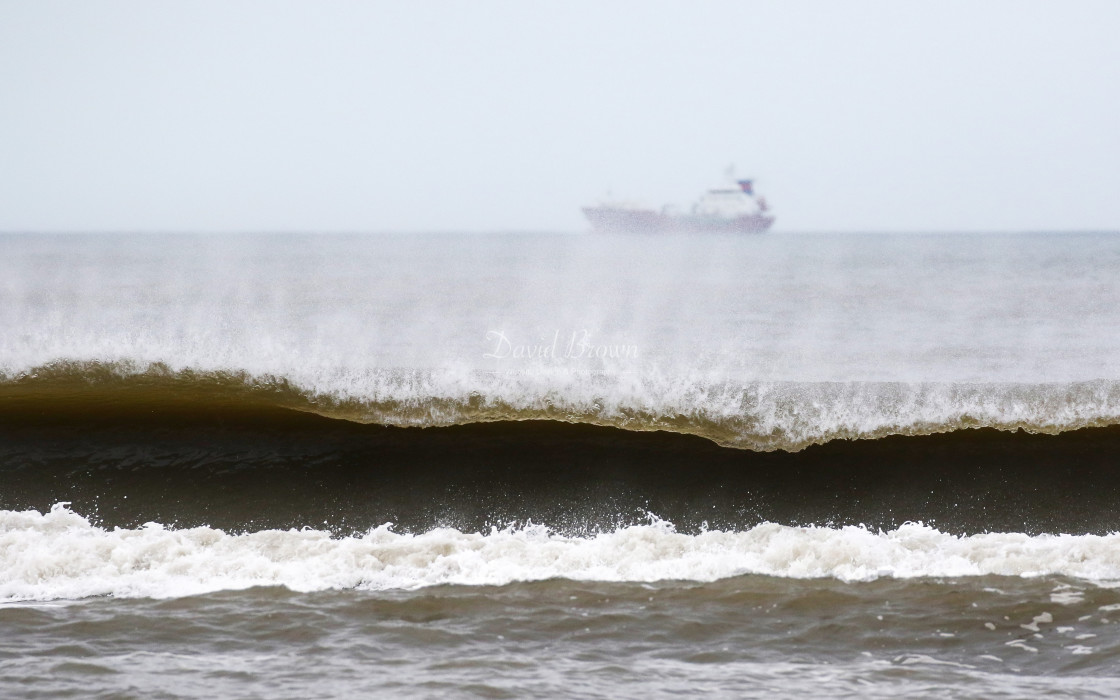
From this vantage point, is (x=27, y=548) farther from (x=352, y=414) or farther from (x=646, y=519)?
(x=646, y=519)

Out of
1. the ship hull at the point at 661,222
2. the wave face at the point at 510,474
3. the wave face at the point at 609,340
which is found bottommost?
the wave face at the point at 510,474

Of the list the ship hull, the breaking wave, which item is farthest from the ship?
the breaking wave

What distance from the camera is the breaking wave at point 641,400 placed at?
9125 mm

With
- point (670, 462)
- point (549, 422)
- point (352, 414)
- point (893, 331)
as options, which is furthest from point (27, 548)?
point (893, 331)

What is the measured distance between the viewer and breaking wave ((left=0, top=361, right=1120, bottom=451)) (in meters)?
9.12

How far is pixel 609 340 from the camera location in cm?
2231

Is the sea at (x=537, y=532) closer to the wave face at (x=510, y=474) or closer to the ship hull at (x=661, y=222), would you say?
the wave face at (x=510, y=474)

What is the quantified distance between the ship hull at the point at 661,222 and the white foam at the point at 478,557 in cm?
9502

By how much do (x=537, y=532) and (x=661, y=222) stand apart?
97936 mm

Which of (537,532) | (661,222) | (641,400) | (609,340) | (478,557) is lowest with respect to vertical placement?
(478,557)

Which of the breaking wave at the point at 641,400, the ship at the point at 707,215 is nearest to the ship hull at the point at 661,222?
the ship at the point at 707,215

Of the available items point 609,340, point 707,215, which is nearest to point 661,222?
point 707,215

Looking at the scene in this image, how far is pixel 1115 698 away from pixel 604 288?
32.6 metres

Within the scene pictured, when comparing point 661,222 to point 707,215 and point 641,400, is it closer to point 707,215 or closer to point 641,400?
point 707,215
